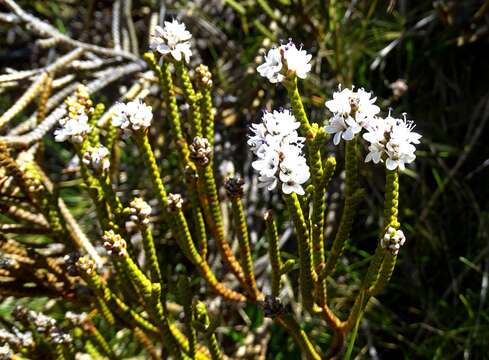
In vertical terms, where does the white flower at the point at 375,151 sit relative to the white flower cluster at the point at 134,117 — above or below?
below

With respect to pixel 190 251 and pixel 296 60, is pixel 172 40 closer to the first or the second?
pixel 296 60

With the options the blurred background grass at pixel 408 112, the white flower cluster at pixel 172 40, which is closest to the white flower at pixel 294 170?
the white flower cluster at pixel 172 40

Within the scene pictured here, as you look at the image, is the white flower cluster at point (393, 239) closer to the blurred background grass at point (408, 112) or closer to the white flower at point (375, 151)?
the white flower at point (375, 151)

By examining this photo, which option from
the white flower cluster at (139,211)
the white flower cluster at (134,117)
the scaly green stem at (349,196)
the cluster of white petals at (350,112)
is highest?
the white flower cluster at (134,117)

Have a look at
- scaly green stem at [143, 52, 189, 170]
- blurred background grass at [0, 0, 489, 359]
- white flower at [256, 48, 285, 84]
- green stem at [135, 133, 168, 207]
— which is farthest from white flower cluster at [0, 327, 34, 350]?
white flower at [256, 48, 285, 84]

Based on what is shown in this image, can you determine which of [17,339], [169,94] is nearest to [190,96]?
[169,94]

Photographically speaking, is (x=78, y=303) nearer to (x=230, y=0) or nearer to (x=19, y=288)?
(x=19, y=288)

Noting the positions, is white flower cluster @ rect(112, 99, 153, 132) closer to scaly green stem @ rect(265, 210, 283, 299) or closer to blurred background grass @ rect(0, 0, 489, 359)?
scaly green stem @ rect(265, 210, 283, 299)
